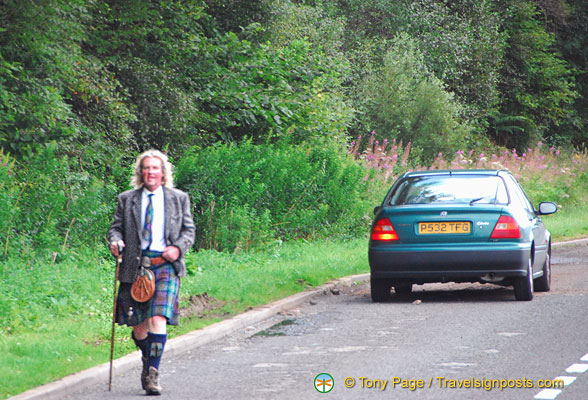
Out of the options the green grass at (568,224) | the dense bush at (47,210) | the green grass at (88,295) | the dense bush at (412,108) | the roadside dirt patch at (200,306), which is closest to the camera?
the green grass at (88,295)

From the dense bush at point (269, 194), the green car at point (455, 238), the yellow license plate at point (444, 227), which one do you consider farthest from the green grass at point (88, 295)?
the yellow license plate at point (444, 227)

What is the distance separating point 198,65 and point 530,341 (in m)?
14.0

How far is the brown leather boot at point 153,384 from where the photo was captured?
276 inches

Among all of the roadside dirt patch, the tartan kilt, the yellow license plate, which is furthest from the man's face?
Answer: the yellow license plate

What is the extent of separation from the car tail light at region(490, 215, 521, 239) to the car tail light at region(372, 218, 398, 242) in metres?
1.17

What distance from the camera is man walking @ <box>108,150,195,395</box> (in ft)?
23.5

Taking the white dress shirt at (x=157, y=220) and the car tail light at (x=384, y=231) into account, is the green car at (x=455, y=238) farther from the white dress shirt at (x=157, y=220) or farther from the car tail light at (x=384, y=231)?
the white dress shirt at (x=157, y=220)

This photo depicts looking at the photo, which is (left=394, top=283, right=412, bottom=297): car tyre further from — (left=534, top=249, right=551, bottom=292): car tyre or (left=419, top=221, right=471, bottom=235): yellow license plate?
(left=419, top=221, right=471, bottom=235): yellow license plate

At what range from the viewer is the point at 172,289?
7227mm

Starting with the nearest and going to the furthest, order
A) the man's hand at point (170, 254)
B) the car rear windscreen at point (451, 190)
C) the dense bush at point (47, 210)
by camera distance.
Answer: the man's hand at point (170, 254), the car rear windscreen at point (451, 190), the dense bush at point (47, 210)

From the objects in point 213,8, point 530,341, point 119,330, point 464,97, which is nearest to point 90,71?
point 213,8

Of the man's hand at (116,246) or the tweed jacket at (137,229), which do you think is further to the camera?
the tweed jacket at (137,229)

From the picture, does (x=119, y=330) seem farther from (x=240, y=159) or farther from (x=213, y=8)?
(x=213, y=8)

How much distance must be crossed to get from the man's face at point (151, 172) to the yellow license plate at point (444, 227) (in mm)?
5042
